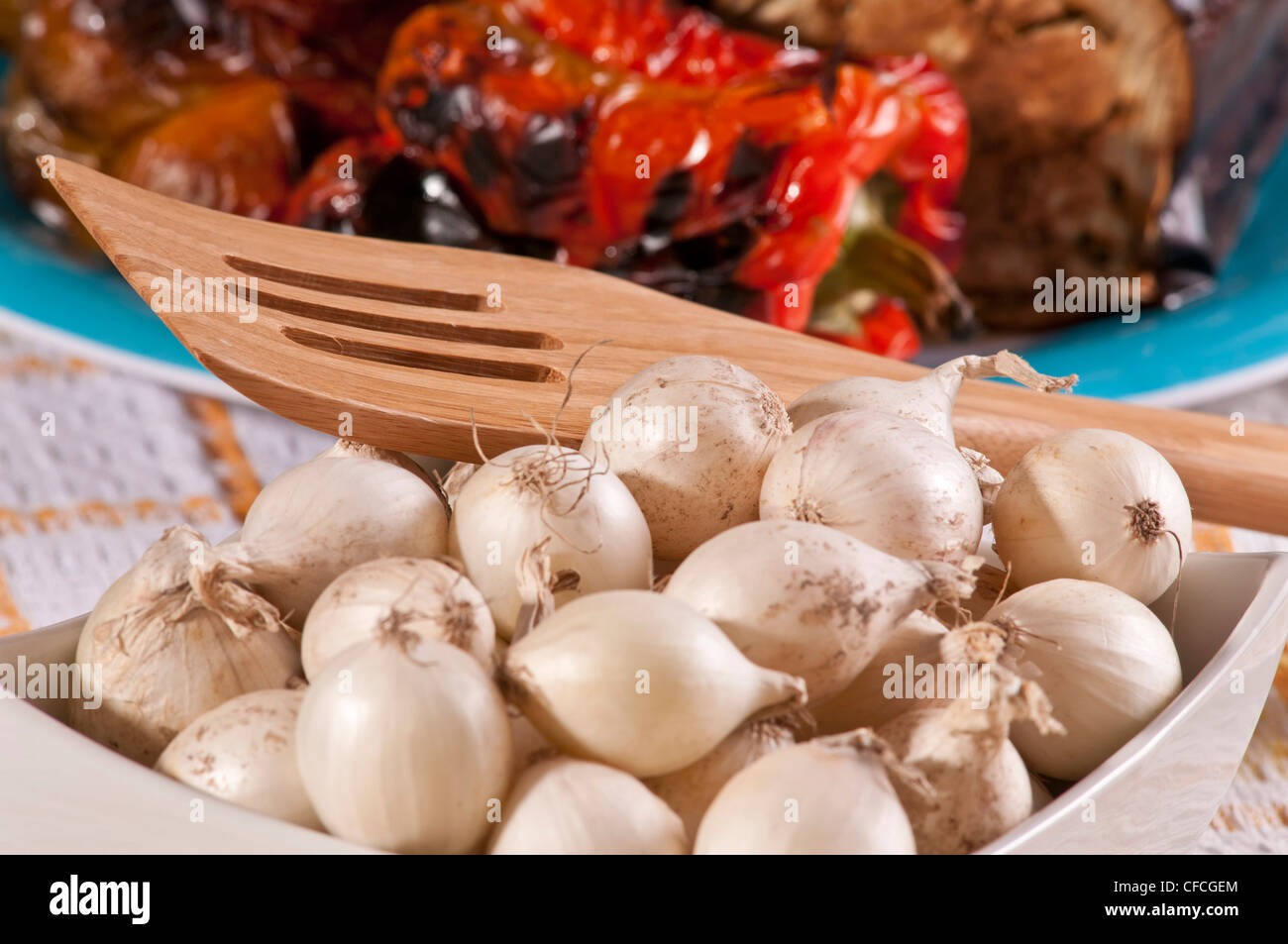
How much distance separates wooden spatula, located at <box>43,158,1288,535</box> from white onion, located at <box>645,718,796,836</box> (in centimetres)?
23

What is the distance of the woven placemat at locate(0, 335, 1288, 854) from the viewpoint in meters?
0.75

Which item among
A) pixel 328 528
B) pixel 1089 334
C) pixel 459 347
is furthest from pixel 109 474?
pixel 1089 334

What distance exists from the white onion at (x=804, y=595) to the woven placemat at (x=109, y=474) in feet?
1.04

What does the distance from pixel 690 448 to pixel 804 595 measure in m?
0.10

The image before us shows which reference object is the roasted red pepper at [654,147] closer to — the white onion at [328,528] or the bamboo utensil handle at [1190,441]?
the bamboo utensil handle at [1190,441]

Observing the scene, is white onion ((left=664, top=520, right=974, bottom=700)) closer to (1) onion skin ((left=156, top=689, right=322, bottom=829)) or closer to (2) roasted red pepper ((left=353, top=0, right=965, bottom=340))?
(1) onion skin ((left=156, top=689, right=322, bottom=829))

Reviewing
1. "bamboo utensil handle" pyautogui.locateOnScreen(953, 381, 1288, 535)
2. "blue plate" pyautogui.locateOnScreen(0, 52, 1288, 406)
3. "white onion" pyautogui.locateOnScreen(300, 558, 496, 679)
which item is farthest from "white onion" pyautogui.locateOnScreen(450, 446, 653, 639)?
"blue plate" pyautogui.locateOnScreen(0, 52, 1288, 406)

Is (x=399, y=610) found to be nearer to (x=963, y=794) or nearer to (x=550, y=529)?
(x=550, y=529)

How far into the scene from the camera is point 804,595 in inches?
15.3

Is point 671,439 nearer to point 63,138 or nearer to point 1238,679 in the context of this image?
point 1238,679

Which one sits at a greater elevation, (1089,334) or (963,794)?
(1089,334)

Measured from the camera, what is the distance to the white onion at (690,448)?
476 millimetres

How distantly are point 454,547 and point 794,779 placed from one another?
167 millimetres
